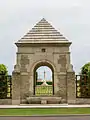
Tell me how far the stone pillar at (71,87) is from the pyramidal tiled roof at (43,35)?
2949 millimetres

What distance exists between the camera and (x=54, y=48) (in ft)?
87.0

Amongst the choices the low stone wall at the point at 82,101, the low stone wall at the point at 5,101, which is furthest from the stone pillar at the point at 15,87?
the low stone wall at the point at 82,101

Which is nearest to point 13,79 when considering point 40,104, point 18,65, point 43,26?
point 18,65

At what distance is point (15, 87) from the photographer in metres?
25.7

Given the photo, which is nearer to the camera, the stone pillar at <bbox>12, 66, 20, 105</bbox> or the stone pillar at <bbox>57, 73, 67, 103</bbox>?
the stone pillar at <bbox>12, 66, 20, 105</bbox>

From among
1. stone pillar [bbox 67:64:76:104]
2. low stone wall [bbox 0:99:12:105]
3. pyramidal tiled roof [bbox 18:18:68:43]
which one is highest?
pyramidal tiled roof [bbox 18:18:68:43]

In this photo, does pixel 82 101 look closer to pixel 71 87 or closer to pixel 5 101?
pixel 71 87

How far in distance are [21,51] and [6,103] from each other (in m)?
4.28

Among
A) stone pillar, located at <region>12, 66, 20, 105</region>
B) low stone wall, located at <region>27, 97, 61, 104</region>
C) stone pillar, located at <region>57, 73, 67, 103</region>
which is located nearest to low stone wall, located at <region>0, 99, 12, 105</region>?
stone pillar, located at <region>12, 66, 20, 105</region>

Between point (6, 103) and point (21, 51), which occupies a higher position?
point (21, 51)

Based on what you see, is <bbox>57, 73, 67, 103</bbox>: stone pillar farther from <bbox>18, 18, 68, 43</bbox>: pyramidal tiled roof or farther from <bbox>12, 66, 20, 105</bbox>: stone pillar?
<bbox>12, 66, 20, 105</bbox>: stone pillar

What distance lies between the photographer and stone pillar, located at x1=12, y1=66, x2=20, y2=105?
25.6 m

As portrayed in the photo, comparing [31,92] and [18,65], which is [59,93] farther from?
[18,65]

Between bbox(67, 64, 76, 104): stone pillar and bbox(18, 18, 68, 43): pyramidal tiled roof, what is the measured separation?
2.95 m
